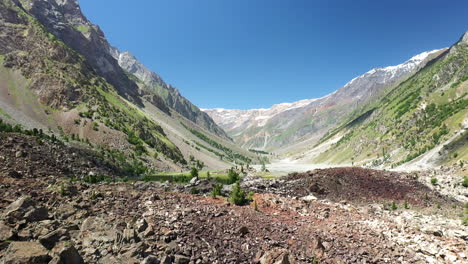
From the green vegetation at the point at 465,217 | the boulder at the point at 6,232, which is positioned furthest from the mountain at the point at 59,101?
the green vegetation at the point at 465,217

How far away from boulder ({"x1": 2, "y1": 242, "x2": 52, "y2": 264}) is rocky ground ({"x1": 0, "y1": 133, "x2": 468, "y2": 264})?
0.10ft

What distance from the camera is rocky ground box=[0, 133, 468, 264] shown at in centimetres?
1220

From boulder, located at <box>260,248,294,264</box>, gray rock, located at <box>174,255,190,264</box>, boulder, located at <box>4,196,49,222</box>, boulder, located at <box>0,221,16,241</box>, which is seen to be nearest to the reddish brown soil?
boulder, located at <box>260,248,294,264</box>

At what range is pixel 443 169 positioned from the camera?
167 ft

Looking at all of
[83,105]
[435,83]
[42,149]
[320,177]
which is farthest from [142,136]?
[435,83]

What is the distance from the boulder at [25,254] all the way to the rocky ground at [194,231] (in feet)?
0.10

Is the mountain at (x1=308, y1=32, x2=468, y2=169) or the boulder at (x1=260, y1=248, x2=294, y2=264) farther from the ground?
the mountain at (x1=308, y1=32, x2=468, y2=169)

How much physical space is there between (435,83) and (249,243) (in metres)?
187

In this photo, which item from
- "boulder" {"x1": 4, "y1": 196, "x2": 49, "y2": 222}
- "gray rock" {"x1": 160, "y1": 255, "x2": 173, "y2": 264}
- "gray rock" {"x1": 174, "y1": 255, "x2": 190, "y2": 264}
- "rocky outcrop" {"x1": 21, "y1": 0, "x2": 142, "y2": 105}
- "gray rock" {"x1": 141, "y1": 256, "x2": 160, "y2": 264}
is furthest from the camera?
"rocky outcrop" {"x1": 21, "y1": 0, "x2": 142, "y2": 105}

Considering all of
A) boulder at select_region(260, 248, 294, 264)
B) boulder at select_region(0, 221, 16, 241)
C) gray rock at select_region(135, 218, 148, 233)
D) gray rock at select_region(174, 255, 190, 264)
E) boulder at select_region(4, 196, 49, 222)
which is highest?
boulder at select_region(4, 196, 49, 222)

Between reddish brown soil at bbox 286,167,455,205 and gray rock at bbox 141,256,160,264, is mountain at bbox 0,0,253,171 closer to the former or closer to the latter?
reddish brown soil at bbox 286,167,455,205

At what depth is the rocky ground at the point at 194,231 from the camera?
40.0ft

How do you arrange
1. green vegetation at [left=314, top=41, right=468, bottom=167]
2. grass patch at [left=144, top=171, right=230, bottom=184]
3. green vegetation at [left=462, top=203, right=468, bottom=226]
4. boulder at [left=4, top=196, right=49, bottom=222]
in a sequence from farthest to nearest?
1. green vegetation at [left=314, top=41, right=468, bottom=167]
2. grass patch at [left=144, top=171, right=230, bottom=184]
3. green vegetation at [left=462, top=203, right=468, bottom=226]
4. boulder at [left=4, top=196, right=49, bottom=222]

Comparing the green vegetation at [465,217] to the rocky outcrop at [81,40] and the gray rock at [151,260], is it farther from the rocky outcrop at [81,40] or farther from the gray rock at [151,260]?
the rocky outcrop at [81,40]
